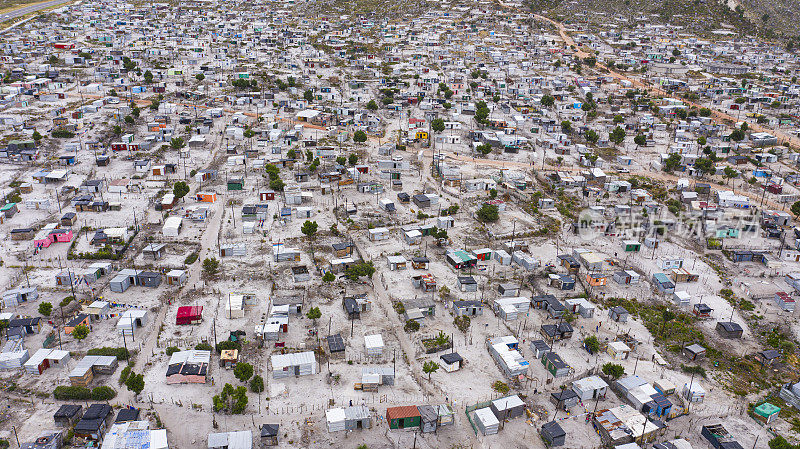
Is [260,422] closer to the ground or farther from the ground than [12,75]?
closer to the ground

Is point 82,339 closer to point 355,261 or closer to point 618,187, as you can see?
point 355,261

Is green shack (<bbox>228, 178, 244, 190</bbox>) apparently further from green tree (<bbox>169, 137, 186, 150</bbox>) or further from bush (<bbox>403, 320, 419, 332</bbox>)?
bush (<bbox>403, 320, 419, 332</bbox>)

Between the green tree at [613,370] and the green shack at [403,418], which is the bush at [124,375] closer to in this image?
the green shack at [403,418]

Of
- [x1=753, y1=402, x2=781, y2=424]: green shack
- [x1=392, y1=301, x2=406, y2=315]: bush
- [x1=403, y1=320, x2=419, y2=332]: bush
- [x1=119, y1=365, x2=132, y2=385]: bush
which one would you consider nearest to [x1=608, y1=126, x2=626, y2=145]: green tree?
[x1=392, y1=301, x2=406, y2=315]: bush

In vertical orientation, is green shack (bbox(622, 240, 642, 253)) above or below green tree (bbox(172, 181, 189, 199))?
below

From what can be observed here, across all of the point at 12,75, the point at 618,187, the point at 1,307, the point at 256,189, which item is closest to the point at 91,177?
the point at 256,189
